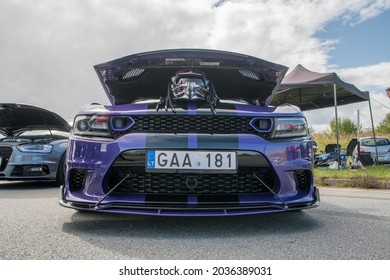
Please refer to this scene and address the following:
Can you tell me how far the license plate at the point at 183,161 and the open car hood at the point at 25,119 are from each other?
4118 millimetres

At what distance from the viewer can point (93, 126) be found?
246 cm

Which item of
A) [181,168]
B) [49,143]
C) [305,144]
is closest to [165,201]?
[181,168]

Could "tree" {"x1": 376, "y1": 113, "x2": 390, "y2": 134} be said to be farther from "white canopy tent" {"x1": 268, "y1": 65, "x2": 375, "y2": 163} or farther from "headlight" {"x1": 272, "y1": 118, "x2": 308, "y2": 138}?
"headlight" {"x1": 272, "y1": 118, "x2": 308, "y2": 138}

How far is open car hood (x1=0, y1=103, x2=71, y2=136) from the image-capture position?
19.0 ft

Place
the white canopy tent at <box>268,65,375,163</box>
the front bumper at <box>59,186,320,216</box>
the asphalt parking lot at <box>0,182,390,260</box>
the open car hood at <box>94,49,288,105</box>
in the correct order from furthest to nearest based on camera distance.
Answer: the white canopy tent at <box>268,65,375,163</box>, the open car hood at <box>94,49,288,105</box>, the front bumper at <box>59,186,320,216</box>, the asphalt parking lot at <box>0,182,390,260</box>

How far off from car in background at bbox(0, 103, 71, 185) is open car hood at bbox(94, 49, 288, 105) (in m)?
2.59

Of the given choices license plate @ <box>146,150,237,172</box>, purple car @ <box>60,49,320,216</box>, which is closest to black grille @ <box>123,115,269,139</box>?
purple car @ <box>60,49,320,216</box>

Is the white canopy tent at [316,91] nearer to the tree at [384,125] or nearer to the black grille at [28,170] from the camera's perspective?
the black grille at [28,170]

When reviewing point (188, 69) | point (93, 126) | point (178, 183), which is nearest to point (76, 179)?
point (93, 126)

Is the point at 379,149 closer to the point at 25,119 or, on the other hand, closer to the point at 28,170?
the point at 25,119

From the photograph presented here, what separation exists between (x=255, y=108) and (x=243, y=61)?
1.96ft

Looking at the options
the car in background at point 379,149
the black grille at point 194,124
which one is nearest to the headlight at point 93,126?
the black grille at point 194,124

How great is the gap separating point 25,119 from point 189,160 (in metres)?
4.87

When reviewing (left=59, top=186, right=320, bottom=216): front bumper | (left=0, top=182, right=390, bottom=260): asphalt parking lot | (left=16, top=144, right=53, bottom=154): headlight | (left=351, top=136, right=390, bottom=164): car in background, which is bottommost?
(left=0, top=182, right=390, bottom=260): asphalt parking lot
